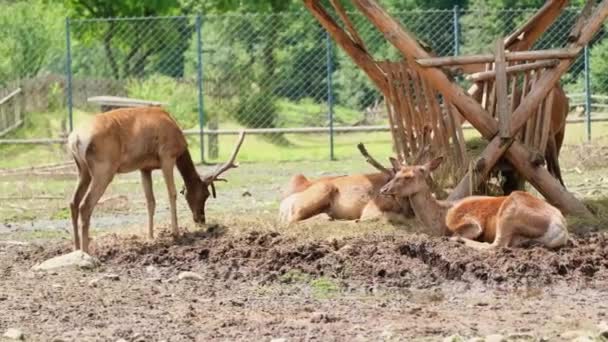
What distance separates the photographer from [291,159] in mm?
25953

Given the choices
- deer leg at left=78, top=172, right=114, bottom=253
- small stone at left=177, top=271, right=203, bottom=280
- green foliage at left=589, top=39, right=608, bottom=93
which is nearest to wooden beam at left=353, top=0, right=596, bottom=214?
deer leg at left=78, top=172, right=114, bottom=253

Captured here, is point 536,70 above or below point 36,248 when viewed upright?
above

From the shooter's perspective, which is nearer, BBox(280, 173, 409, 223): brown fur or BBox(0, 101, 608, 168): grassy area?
BBox(280, 173, 409, 223): brown fur

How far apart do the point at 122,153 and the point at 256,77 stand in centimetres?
1943

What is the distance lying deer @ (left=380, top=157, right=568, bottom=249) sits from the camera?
480 inches

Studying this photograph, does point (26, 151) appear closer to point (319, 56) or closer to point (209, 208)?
point (319, 56)

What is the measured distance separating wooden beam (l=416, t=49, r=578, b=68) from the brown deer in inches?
101

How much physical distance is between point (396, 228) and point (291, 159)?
1249 centimetres

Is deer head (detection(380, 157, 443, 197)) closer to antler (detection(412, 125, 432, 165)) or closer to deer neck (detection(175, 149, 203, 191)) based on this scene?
antler (detection(412, 125, 432, 165))

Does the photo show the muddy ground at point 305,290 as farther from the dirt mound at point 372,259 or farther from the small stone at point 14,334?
the small stone at point 14,334

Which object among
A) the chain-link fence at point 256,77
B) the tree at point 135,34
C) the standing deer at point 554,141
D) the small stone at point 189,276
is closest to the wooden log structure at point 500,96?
the standing deer at point 554,141

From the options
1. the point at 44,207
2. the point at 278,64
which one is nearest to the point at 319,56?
the point at 278,64

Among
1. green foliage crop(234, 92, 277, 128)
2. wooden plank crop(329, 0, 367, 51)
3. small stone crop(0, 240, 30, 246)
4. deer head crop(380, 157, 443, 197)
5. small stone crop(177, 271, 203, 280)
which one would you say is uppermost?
wooden plank crop(329, 0, 367, 51)

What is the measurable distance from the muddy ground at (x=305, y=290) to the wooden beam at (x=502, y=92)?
1559mm
